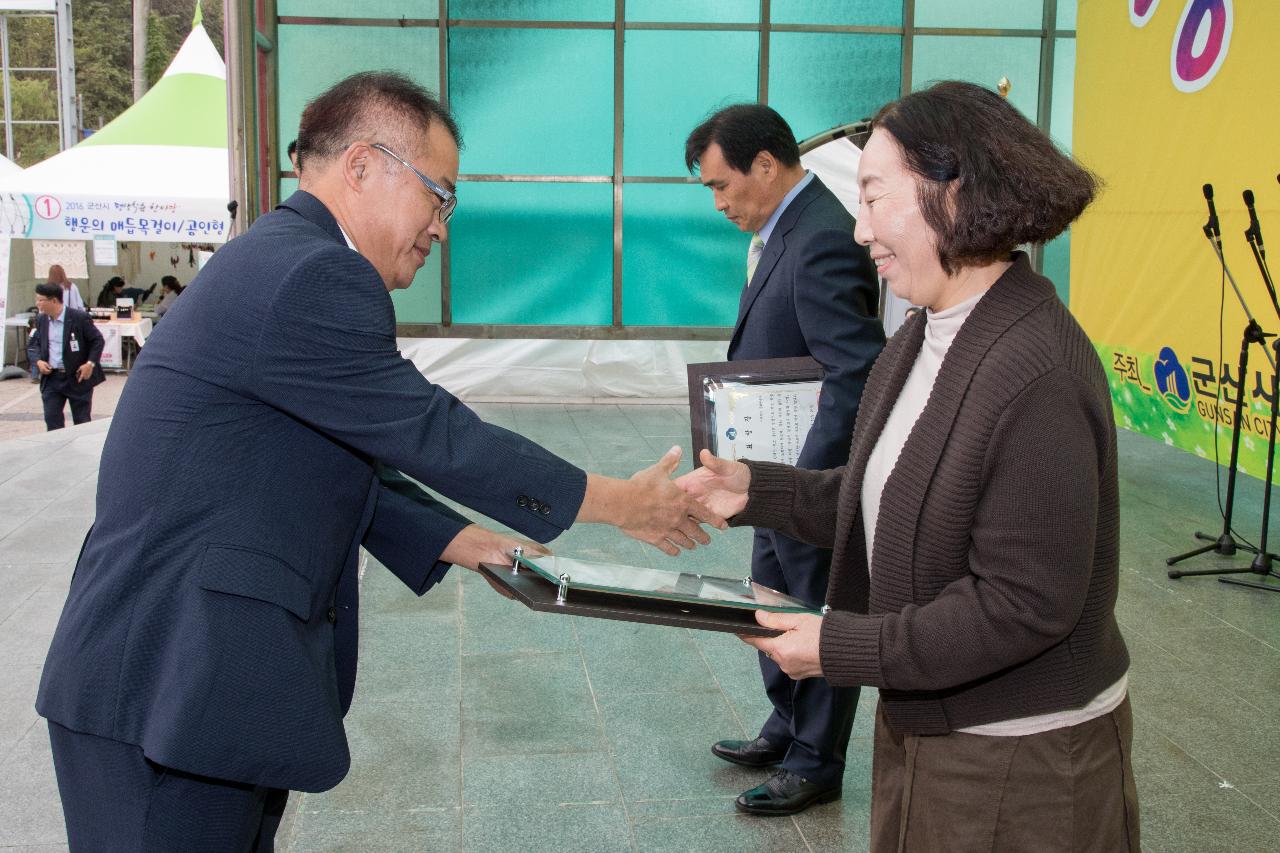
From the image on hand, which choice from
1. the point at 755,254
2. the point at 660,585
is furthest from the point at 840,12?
the point at 660,585

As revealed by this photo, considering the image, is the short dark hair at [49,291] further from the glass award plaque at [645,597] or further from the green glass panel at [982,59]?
the glass award plaque at [645,597]

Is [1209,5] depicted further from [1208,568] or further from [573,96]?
[573,96]

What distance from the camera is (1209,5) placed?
6.28 m

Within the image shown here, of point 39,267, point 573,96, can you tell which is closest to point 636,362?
point 573,96

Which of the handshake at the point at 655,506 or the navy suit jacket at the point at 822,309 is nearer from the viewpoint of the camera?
the handshake at the point at 655,506

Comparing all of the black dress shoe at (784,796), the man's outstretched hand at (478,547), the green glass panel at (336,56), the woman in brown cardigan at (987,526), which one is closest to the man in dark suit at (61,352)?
the green glass panel at (336,56)

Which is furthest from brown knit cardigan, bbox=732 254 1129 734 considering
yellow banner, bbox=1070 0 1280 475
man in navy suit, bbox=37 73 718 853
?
yellow banner, bbox=1070 0 1280 475

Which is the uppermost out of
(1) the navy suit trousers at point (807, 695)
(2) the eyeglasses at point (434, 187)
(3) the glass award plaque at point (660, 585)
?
(2) the eyeglasses at point (434, 187)

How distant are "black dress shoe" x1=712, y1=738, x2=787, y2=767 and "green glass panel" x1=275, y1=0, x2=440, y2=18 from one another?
8353 mm

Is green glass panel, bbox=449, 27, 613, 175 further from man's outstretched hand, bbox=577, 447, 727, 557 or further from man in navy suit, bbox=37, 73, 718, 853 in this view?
man in navy suit, bbox=37, 73, 718, 853

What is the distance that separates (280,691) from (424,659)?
2.92 meters

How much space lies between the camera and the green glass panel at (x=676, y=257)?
10.7 meters

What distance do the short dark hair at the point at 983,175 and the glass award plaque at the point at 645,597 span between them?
62cm

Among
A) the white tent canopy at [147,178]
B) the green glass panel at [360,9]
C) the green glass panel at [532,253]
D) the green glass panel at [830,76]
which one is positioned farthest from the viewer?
the white tent canopy at [147,178]
